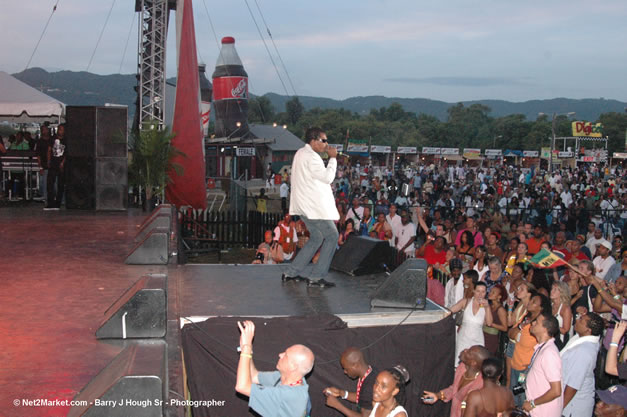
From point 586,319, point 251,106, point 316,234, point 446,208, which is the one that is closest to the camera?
point 586,319

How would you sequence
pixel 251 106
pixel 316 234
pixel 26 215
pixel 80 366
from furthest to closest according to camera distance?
pixel 251 106 < pixel 26 215 < pixel 316 234 < pixel 80 366

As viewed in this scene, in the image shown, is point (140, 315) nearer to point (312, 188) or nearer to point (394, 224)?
point (312, 188)

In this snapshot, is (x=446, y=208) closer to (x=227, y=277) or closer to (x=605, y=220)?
(x=605, y=220)

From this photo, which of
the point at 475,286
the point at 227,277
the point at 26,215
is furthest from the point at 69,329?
the point at 26,215

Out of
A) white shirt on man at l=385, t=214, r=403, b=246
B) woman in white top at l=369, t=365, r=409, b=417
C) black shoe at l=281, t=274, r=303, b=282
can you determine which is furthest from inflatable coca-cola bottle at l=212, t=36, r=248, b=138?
woman in white top at l=369, t=365, r=409, b=417

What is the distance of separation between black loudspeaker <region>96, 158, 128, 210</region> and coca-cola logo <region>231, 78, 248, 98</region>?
4016 cm

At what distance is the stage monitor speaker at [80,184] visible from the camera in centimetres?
1192

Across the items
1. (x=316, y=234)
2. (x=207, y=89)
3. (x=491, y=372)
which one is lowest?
(x=491, y=372)

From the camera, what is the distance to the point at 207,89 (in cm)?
5650

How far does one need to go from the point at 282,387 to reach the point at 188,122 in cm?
1285

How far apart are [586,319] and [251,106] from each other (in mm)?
99042

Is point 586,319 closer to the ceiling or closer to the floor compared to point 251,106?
closer to the floor

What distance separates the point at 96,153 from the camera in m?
11.9

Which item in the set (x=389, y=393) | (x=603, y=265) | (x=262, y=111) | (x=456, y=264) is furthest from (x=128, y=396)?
(x=262, y=111)
